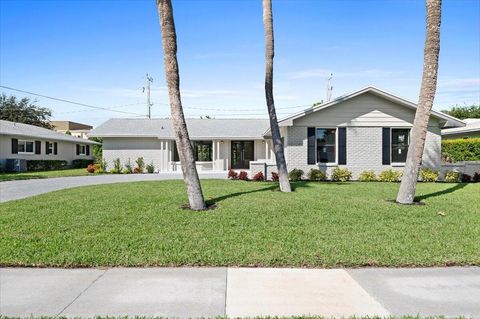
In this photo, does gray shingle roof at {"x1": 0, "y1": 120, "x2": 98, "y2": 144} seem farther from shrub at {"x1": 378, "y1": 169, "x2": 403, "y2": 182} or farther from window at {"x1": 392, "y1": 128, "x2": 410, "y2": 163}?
window at {"x1": 392, "y1": 128, "x2": 410, "y2": 163}

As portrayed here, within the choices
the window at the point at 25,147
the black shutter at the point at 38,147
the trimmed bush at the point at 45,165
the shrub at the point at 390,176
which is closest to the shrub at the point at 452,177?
the shrub at the point at 390,176

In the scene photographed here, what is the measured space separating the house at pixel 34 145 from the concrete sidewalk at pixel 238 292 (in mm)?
26123

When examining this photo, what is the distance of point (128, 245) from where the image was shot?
603cm

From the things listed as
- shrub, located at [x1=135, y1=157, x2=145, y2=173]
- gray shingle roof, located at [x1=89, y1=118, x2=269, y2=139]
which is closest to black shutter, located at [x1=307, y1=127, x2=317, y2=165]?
gray shingle roof, located at [x1=89, y1=118, x2=269, y2=139]

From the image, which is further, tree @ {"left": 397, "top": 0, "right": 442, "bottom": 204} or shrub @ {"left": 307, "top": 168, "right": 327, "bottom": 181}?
shrub @ {"left": 307, "top": 168, "right": 327, "bottom": 181}

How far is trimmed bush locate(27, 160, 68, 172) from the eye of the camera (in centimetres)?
2830

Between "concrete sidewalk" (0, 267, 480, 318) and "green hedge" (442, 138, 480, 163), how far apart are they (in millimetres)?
25322

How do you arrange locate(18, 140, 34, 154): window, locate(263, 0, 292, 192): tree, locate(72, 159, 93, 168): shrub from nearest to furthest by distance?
1. locate(263, 0, 292, 192): tree
2. locate(18, 140, 34, 154): window
3. locate(72, 159, 93, 168): shrub

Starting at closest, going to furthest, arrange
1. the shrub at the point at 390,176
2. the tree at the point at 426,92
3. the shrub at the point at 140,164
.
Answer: the tree at the point at 426,92
the shrub at the point at 390,176
the shrub at the point at 140,164

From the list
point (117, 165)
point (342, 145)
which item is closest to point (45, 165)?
point (117, 165)

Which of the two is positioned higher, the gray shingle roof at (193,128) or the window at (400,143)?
the gray shingle roof at (193,128)

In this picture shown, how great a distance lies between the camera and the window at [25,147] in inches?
1133

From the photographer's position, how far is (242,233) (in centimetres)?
678

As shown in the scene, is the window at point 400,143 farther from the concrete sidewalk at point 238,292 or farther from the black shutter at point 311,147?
the concrete sidewalk at point 238,292
